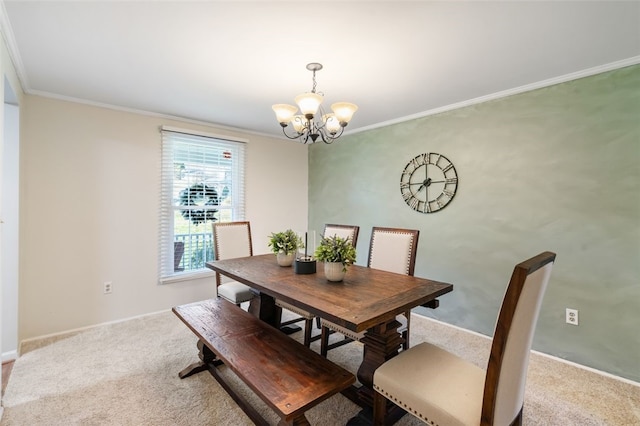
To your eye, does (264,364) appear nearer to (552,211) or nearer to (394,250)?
(394,250)

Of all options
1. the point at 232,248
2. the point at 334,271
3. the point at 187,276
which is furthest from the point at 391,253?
the point at 187,276

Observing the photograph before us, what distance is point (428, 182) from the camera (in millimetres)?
3236

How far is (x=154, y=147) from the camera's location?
3.34 metres

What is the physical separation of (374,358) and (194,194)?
9.68 feet

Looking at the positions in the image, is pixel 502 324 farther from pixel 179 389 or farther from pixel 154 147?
pixel 154 147

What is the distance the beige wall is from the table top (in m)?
1.45

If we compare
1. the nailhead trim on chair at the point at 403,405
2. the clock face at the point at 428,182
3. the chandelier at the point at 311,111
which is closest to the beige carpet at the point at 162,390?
the nailhead trim on chair at the point at 403,405

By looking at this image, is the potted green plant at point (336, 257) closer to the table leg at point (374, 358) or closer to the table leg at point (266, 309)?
the table leg at point (374, 358)

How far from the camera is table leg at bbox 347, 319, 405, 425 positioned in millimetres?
1672

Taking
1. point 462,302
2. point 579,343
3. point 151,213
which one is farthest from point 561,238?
point 151,213

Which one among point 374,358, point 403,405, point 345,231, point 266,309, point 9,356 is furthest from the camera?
point 345,231

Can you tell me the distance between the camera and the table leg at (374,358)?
1672 millimetres

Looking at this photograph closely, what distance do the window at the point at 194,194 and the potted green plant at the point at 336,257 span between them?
239cm

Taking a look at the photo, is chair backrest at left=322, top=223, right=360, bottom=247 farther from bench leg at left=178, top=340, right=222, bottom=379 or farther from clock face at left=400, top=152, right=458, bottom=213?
bench leg at left=178, top=340, right=222, bottom=379
